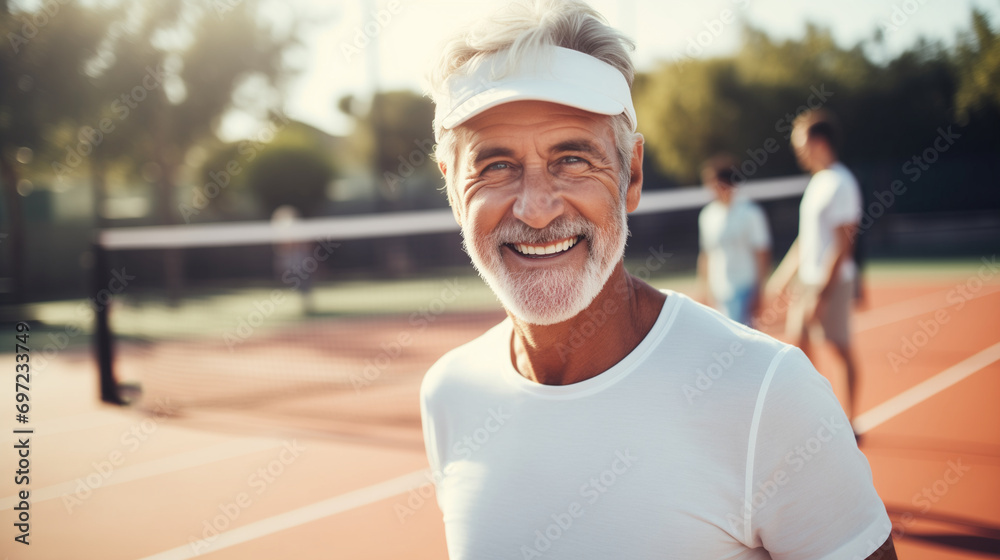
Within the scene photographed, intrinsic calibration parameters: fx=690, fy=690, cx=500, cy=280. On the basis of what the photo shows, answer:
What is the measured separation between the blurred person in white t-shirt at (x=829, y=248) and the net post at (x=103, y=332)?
313 inches

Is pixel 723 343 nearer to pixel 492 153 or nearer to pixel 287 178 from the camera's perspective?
pixel 492 153

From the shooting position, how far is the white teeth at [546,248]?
1.89 m

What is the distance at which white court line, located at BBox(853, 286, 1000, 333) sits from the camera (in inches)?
497

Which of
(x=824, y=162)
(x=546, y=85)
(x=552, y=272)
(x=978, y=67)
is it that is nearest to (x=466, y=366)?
(x=552, y=272)

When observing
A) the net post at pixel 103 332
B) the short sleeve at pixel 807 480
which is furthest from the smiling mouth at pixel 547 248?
the net post at pixel 103 332

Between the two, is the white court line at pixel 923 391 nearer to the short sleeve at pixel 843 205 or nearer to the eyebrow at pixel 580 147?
the short sleeve at pixel 843 205

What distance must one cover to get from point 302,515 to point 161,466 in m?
2.13

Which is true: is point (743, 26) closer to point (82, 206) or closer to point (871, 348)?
point (871, 348)

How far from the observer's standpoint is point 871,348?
1047 centimetres

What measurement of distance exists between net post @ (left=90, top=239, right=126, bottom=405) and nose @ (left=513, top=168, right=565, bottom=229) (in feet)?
27.6

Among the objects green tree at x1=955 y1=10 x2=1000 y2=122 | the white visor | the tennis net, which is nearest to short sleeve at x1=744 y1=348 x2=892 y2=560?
the white visor

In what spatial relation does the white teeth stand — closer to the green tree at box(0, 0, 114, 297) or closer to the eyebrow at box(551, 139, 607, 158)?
the eyebrow at box(551, 139, 607, 158)

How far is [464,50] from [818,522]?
4.68ft

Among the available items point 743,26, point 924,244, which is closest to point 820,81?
point 743,26
